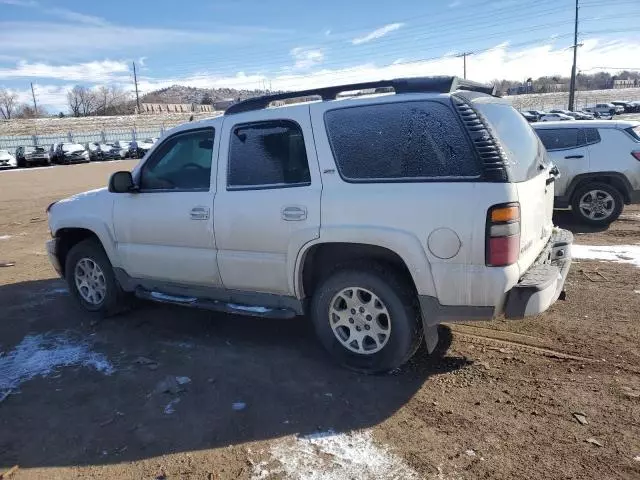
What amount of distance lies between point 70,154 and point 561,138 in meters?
36.3

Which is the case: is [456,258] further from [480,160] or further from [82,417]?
[82,417]

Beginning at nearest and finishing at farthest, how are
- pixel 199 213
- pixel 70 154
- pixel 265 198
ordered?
1. pixel 265 198
2. pixel 199 213
3. pixel 70 154

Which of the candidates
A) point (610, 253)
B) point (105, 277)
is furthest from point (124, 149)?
point (610, 253)

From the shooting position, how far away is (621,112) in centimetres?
5878

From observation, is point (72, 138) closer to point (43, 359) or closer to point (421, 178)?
point (43, 359)

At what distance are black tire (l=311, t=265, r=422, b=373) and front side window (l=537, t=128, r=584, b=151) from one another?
6.51 meters

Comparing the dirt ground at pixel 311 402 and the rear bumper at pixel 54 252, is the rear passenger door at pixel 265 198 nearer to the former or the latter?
the dirt ground at pixel 311 402

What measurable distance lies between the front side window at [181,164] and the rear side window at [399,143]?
1.23 m

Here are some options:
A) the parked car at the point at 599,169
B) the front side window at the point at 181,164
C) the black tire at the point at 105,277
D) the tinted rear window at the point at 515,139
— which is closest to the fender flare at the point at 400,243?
the tinted rear window at the point at 515,139

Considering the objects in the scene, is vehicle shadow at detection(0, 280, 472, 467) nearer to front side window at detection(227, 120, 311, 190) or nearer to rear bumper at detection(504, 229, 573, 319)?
rear bumper at detection(504, 229, 573, 319)

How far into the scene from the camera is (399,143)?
3633 millimetres

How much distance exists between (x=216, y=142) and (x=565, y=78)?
152549mm

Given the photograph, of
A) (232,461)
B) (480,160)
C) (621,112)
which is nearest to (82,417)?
(232,461)

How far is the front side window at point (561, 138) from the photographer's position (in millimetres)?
8945
